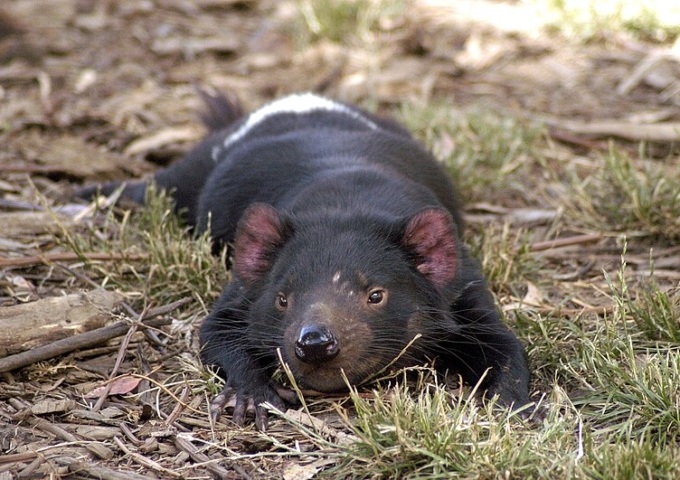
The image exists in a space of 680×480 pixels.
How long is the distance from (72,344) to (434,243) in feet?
4.10

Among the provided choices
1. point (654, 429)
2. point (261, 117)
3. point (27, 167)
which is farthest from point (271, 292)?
point (27, 167)

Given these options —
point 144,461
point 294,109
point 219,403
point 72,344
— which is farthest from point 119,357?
point 294,109

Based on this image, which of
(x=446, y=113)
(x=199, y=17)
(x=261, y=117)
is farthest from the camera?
(x=199, y=17)

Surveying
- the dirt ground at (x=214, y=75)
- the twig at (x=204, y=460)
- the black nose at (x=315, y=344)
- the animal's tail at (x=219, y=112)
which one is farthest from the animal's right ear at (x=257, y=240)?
the animal's tail at (x=219, y=112)

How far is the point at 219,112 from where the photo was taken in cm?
518

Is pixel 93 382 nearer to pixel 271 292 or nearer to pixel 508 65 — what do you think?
pixel 271 292

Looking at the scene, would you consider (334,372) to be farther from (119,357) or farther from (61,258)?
(61,258)

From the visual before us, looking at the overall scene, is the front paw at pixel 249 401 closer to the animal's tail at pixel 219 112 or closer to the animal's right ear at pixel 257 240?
the animal's right ear at pixel 257 240

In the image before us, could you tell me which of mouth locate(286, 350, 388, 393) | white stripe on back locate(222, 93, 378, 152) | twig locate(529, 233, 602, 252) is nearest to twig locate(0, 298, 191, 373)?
mouth locate(286, 350, 388, 393)

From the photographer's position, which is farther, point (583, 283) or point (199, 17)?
point (199, 17)

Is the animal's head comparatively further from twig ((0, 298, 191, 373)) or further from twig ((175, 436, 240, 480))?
twig ((0, 298, 191, 373))

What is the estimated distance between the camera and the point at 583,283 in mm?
3592

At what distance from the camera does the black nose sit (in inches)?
99.7

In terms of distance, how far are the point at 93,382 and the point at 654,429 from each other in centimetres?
177
